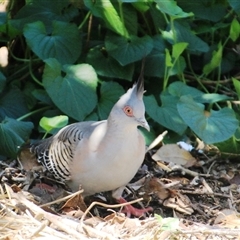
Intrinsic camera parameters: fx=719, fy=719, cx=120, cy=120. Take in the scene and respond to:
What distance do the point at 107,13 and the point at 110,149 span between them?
1.26 meters

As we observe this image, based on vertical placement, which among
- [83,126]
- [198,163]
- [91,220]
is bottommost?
[198,163]

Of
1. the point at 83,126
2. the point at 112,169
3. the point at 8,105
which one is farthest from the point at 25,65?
the point at 112,169

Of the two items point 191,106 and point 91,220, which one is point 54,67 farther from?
point 91,220

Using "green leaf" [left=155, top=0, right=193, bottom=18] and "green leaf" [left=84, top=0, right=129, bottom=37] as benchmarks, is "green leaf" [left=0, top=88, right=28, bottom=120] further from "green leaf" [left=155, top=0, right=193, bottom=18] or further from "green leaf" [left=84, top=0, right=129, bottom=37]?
"green leaf" [left=155, top=0, right=193, bottom=18]

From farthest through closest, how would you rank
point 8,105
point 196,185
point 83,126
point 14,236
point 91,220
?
point 8,105
point 196,185
point 83,126
point 91,220
point 14,236

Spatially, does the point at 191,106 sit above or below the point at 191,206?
above

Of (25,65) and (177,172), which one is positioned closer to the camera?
(177,172)

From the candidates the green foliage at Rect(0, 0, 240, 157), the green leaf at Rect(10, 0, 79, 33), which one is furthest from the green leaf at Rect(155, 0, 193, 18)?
the green leaf at Rect(10, 0, 79, 33)

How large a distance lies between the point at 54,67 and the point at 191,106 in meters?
0.80

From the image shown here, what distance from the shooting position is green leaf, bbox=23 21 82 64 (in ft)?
13.8

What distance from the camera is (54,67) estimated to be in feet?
13.2

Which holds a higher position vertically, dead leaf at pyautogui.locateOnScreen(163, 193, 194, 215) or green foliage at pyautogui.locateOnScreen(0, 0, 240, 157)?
green foliage at pyautogui.locateOnScreen(0, 0, 240, 157)

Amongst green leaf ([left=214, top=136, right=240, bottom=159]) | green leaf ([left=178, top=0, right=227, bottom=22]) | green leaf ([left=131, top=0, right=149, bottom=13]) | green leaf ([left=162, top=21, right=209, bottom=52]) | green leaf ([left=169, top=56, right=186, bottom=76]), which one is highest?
green leaf ([left=131, top=0, right=149, bottom=13])

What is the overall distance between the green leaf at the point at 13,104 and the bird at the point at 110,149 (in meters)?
0.96
